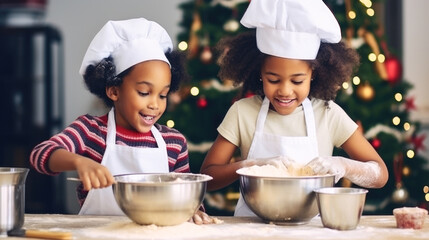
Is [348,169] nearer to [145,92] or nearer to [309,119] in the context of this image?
[309,119]

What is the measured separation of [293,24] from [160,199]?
71 cm

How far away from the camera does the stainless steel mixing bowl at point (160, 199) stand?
1493 millimetres

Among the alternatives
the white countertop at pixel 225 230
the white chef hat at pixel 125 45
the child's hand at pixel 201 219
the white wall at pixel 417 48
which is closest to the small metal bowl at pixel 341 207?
the white countertop at pixel 225 230

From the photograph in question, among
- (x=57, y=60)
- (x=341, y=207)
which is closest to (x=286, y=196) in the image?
(x=341, y=207)

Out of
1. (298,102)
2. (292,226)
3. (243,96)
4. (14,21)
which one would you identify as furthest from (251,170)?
(14,21)

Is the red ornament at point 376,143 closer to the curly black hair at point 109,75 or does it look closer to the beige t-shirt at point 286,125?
the beige t-shirt at point 286,125

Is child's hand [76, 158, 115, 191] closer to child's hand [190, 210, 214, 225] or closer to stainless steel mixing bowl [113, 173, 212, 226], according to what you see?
stainless steel mixing bowl [113, 173, 212, 226]

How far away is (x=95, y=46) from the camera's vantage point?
196cm

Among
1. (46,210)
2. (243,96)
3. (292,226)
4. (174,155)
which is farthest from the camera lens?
(46,210)

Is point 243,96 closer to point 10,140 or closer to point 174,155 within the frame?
point 174,155

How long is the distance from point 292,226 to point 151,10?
150 inches

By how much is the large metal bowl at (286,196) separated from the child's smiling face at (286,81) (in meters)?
0.40

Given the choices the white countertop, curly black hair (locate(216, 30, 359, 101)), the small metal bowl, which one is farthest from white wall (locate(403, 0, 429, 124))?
the small metal bowl

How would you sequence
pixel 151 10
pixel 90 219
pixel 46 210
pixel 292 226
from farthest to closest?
1. pixel 151 10
2. pixel 46 210
3. pixel 90 219
4. pixel 292 226
